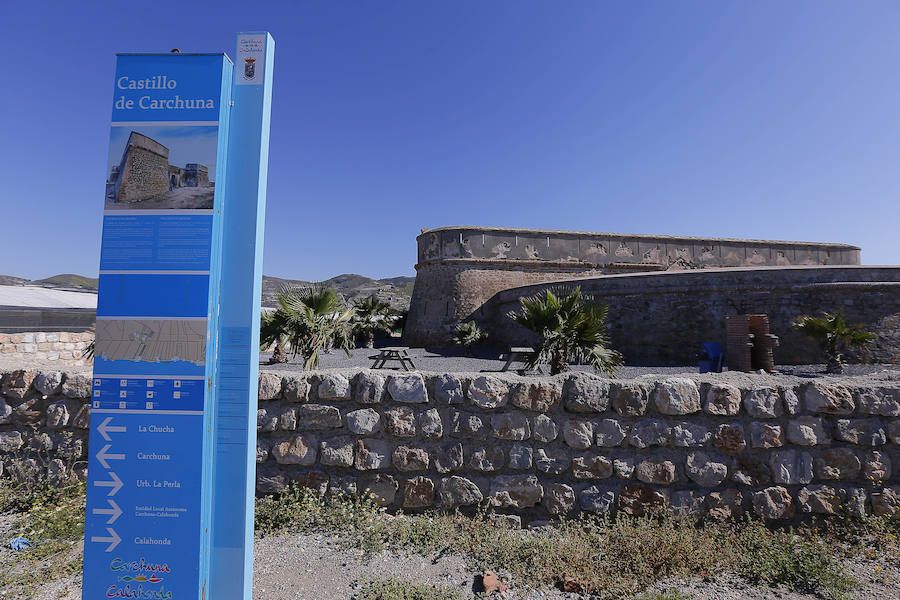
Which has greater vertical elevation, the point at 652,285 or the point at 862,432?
the point at 652,285

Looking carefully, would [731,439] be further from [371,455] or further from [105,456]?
[105,456]

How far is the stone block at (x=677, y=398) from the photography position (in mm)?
2900

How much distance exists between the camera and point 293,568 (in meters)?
2.43

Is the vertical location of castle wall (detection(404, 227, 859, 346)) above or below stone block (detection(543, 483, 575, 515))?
above

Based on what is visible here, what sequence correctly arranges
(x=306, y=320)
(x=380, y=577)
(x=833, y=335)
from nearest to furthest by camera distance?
1. (x=380, y=577)
2. (x=306, y=320)
3. (x=833, y=335)

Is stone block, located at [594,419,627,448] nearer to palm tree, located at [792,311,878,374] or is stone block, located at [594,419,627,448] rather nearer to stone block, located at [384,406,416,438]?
stone block, located at [384,406,416,438]

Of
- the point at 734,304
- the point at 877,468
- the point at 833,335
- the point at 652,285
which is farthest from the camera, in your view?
the point at 652,285

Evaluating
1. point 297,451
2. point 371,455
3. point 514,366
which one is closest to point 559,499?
point 371,455

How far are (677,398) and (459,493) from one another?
67.3 inches

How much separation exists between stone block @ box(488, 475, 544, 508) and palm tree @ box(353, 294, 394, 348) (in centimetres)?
1657

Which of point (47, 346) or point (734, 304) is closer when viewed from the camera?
point (47, 346)

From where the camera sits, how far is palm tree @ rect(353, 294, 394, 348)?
19.6 m

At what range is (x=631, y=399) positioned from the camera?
9.62 feet

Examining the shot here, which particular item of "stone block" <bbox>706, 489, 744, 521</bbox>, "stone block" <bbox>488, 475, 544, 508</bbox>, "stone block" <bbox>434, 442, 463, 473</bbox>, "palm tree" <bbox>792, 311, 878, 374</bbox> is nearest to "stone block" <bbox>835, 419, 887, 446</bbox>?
"stone block" <bbox>706, 489, 744, 521</bbox>
